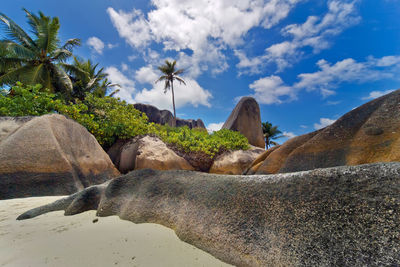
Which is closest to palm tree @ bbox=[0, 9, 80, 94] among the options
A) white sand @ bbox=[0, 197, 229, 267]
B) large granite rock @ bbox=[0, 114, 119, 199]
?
large granite rock @ bbox=[0, 114, 119, 199]

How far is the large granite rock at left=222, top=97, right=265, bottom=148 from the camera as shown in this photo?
12.6 meters

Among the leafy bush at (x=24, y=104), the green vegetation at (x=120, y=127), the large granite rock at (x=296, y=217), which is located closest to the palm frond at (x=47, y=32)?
the green vegetation at (x=120, y=127)

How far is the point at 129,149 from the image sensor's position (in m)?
7.20

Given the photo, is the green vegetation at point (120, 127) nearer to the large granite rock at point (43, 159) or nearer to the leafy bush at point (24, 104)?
the leafy bush at point (24, 104)

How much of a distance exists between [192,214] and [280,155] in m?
2.79

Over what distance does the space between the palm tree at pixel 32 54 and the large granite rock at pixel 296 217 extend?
16782mm

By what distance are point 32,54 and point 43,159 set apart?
14.0 m

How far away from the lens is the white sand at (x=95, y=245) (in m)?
1.07

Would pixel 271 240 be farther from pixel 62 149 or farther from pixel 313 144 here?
pixel 62 149

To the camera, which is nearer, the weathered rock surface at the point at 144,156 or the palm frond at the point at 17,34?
the weathered rock surface at the point at 144,156

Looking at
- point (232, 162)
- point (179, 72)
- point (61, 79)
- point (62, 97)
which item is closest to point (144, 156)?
point (232, 162)

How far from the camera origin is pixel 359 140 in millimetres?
2279

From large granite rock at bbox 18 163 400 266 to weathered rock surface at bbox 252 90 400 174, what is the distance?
1.53m

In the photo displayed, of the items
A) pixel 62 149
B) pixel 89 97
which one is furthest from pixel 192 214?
pixel 89 97
